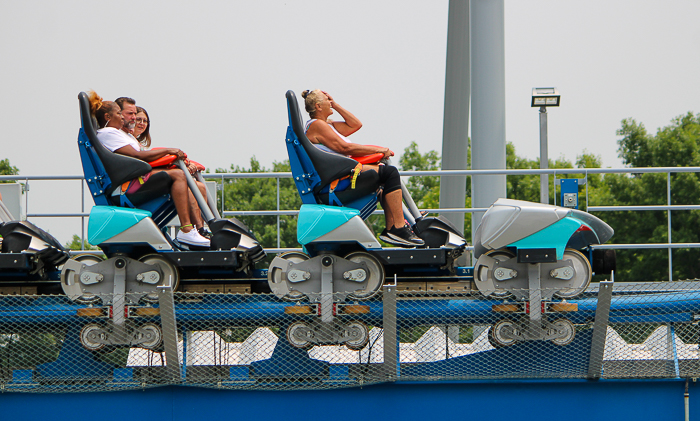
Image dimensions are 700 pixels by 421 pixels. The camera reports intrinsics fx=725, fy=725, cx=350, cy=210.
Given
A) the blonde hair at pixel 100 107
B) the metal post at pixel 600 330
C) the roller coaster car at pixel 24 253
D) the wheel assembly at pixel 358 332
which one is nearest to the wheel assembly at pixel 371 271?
the wheel assembly at pixel 358 332

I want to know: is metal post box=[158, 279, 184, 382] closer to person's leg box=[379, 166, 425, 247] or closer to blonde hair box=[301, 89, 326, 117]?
person's leg box=[379, 166, 425, 247]

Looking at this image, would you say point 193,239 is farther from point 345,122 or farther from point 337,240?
point 345,122

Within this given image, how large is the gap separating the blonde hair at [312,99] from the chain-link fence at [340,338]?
1.28 meters

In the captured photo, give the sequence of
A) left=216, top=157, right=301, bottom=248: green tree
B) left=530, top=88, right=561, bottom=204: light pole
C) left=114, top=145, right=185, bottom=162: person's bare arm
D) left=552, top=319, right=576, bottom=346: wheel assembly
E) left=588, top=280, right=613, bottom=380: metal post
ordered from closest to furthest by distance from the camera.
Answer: left=588, top=280, right=613, bottom=380: metal post → left=552, top=319, right=576, bottom=346: wheel assembly → left=114, top=145, right=185, bottom=162: person's bare arm → left=530, top=88, right=561, bottom=204: light pole → left=216, top=157, right=301, bottom=248: green tree

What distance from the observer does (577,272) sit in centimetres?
432

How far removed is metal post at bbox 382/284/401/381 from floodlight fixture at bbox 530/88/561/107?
3.39 m

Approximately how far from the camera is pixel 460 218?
8367mm

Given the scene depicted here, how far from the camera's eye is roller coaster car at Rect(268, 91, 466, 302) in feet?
14.5

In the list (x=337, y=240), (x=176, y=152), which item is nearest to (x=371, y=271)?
(x=337, y=240)

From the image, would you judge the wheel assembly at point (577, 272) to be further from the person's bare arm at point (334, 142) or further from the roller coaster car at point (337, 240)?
the person's bare arm at point (334, 142)

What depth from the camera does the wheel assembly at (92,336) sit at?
445 cm

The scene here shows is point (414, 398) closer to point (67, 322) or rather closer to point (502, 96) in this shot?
point (67, 322)

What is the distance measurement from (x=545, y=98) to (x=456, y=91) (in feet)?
7.17

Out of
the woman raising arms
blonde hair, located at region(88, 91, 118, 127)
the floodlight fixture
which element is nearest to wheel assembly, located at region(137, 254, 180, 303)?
blonde hair, located at region(88, 91, 118, 127)
